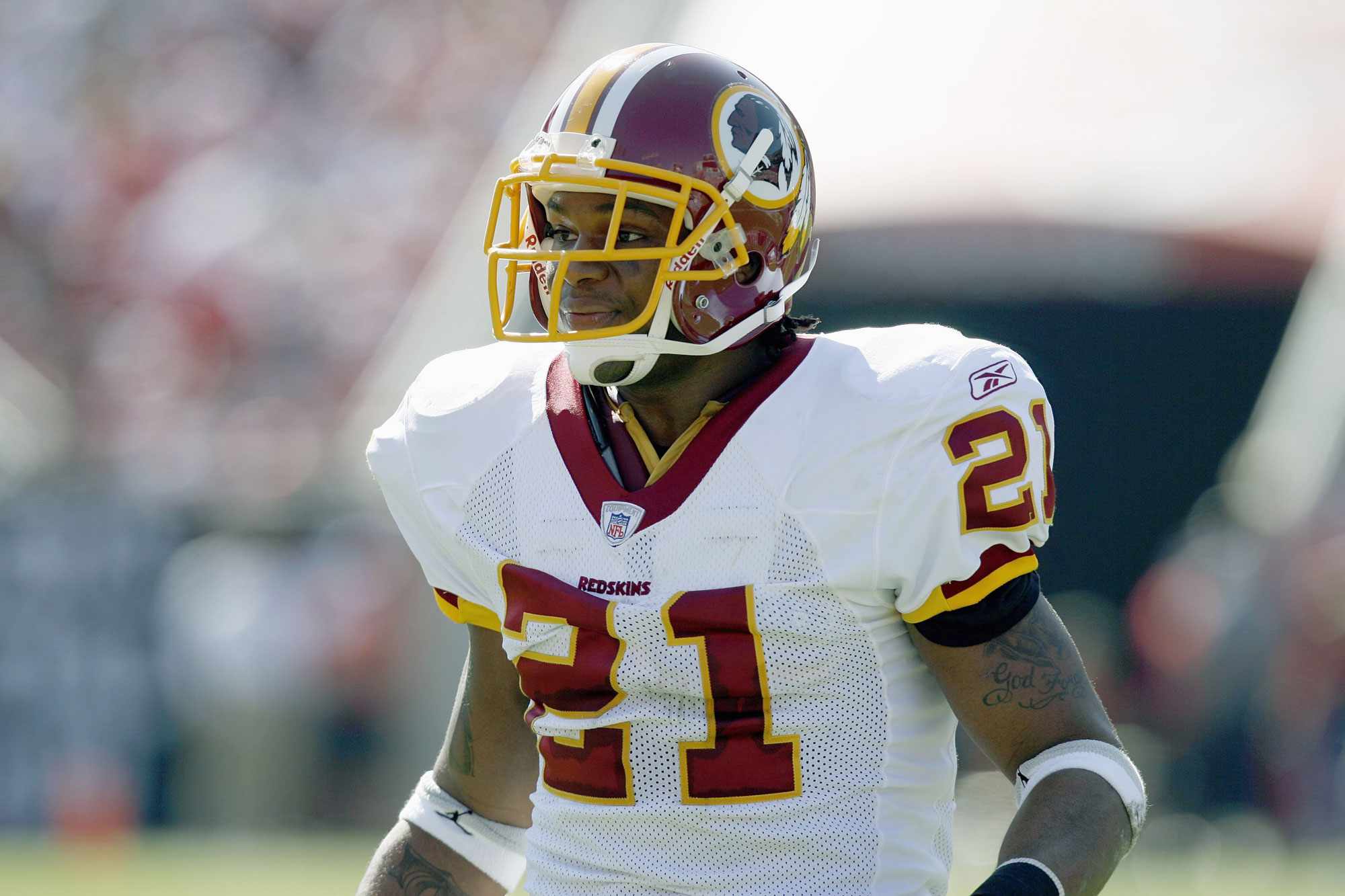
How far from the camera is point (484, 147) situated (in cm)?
901

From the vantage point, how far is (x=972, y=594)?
165cm

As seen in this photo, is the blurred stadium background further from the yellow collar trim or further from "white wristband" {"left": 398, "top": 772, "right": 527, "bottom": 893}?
the yellow collar trim

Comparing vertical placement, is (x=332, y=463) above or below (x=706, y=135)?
below

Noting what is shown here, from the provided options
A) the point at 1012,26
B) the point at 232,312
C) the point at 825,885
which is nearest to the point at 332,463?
the point at 232,312

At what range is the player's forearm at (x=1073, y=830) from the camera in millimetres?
1592

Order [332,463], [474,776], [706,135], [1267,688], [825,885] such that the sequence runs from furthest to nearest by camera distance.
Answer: [332,463] < [1267,688] < [474,776] < [706,135] < [825,885]

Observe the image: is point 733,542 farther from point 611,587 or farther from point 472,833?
point 472,833

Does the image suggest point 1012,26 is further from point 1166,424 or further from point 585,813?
point 585,813

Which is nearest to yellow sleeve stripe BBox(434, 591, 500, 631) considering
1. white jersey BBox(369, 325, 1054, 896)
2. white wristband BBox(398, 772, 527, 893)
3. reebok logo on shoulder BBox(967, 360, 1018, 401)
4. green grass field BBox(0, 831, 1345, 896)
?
white jersey BBox(369, 325, 1054, 896)

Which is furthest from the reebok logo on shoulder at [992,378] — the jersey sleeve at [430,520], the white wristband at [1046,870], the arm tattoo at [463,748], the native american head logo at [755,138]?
the arm tattoo at [463,748]

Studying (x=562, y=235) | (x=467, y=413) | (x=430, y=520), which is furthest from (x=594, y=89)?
(x=430, y=520)

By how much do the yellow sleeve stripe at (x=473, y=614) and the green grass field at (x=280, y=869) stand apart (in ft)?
9.63

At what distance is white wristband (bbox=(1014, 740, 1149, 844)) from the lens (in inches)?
64.8

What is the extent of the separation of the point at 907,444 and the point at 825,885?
0.42 metres
